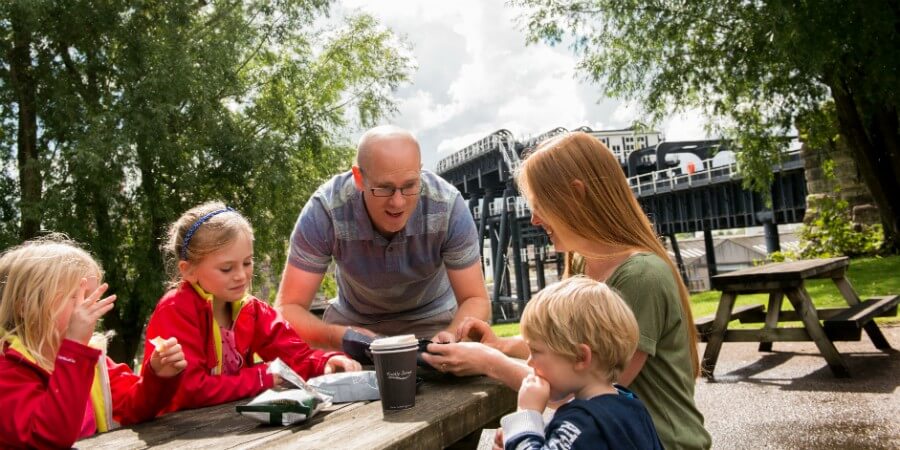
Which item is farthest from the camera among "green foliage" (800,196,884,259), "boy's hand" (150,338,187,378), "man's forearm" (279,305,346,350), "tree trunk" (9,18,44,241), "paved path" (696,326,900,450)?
"green foliage" (800,196,884,259)

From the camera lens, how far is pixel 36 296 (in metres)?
1.82

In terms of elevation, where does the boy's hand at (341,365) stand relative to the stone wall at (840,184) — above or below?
below

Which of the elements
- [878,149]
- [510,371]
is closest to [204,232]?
[510,371]

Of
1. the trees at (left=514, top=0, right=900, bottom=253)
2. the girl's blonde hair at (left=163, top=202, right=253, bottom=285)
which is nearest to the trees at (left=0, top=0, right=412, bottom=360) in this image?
the trees at (left=514, top=0, right=900, bottom=253)

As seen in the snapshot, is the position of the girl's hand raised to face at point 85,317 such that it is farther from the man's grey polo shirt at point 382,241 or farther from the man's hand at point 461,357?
the man's grey polo shirt at point 382,241

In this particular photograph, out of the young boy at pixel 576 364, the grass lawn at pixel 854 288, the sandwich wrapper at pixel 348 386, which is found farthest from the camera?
the grass lawn at pixel 854 288

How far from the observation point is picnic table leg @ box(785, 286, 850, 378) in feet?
19.2

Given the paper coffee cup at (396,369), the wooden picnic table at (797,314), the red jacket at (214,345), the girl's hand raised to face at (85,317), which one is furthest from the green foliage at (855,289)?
the girl's hand raised to face at (85,317)

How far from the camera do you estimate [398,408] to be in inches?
77.0

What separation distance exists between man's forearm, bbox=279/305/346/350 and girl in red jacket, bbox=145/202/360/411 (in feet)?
1.17

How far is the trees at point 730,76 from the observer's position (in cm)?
1396

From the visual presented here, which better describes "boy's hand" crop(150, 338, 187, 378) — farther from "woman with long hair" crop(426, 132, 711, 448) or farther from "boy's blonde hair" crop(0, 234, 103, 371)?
"woman with long hair" crop(426, 132, 711, 448)

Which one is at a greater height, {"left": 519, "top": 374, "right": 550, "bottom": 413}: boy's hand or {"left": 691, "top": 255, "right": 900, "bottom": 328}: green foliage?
{"left": 519, "top": 374, "right": 550, "bottom": 413}: boy's hand

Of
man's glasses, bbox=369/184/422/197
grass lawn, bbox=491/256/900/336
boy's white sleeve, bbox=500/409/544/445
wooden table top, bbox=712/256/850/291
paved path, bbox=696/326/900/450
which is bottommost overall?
grass lawn, bbox=491/256/900/336
